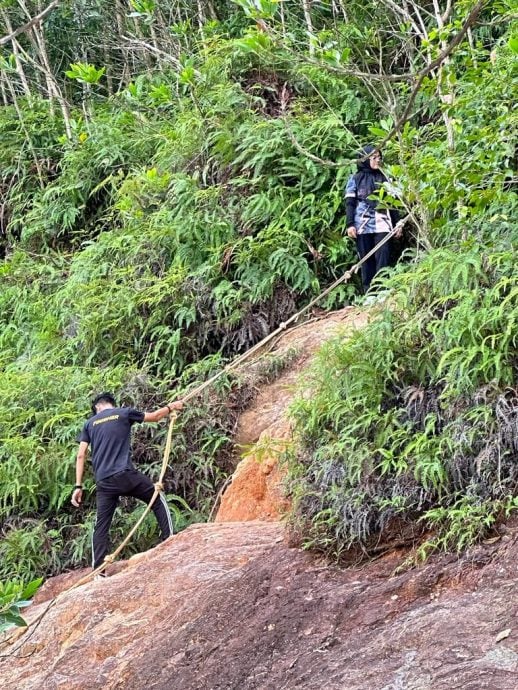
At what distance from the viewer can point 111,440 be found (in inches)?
322

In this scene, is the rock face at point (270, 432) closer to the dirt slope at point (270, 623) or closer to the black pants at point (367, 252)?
the dirt slope at point (270, 623)

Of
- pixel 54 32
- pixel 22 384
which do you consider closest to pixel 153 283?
pixel 22 384

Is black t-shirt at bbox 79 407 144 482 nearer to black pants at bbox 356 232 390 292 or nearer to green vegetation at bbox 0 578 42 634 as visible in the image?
black pants at bbox 356 232 390 292

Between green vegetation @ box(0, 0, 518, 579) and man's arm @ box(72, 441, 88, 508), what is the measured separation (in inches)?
19.3

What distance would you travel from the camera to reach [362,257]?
10.2 metres

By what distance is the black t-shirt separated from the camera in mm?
8125

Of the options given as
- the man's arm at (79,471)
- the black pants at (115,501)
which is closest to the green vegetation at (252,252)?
the man's arm at (79,471)

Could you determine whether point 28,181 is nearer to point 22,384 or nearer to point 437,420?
point 22,384

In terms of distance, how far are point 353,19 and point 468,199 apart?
7607 millimetres

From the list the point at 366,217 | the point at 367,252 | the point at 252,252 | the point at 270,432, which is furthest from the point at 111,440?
the point at 366,217

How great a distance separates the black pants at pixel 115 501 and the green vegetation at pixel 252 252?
698mm

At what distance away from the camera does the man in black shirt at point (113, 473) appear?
8.12m

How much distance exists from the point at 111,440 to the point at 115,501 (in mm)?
566

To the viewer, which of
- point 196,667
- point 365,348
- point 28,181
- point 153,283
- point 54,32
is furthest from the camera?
point 54,32
